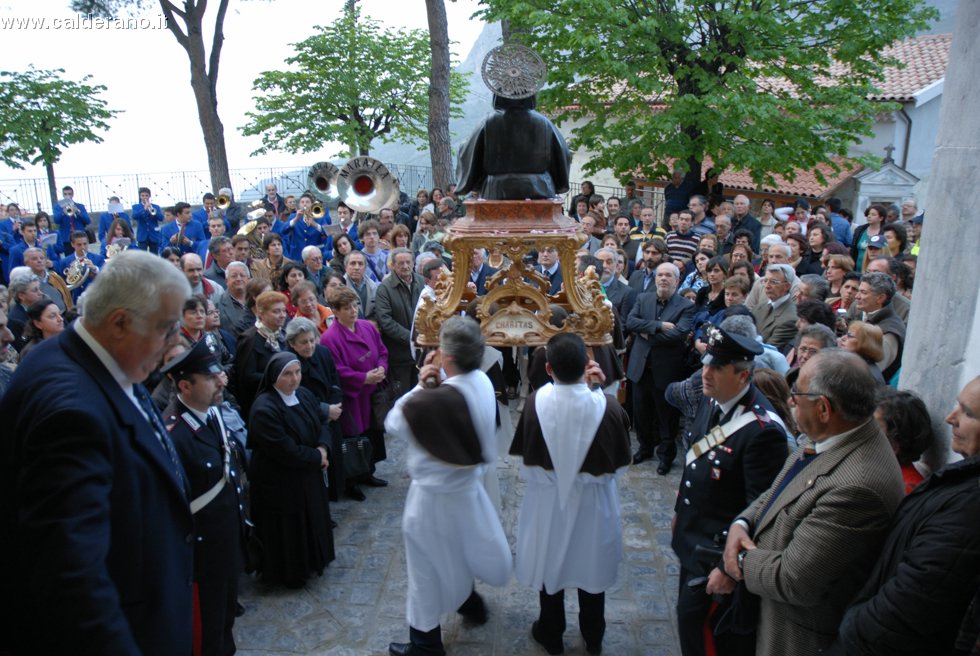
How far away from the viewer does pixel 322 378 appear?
5062 millimetres

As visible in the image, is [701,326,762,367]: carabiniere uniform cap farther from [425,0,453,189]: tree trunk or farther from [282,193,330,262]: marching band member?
[425,0,453,189]: tree trunk

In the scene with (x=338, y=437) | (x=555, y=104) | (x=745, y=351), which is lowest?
(x=338, y=437)

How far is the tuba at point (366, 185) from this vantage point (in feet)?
47.3

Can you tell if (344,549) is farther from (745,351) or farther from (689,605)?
(745,351)

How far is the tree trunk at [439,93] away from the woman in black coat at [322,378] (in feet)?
35.4

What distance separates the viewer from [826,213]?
1058 centimetres

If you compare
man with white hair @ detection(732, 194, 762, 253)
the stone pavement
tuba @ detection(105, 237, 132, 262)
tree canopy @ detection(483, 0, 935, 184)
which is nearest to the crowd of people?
the stone pavement

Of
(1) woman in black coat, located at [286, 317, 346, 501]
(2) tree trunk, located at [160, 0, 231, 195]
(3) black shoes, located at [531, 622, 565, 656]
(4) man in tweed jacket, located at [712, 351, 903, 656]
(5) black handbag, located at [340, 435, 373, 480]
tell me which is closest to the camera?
(4) man in tweed jacket, located at [712, 351, 903, 656]

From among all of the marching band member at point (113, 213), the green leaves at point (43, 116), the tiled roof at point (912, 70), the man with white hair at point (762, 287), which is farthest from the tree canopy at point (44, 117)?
the man with white hair at point (762, 287)

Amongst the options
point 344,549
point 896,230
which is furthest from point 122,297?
point 896,230

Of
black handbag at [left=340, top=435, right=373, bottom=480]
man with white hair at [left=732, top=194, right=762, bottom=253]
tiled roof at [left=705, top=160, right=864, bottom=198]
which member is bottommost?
black handbag at [left=340, top=435, right=373, bottom=480]

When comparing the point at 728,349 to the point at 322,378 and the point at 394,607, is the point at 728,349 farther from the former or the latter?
the point at 322,378

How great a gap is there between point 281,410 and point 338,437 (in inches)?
43.6

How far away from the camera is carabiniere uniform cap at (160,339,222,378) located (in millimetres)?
3299
